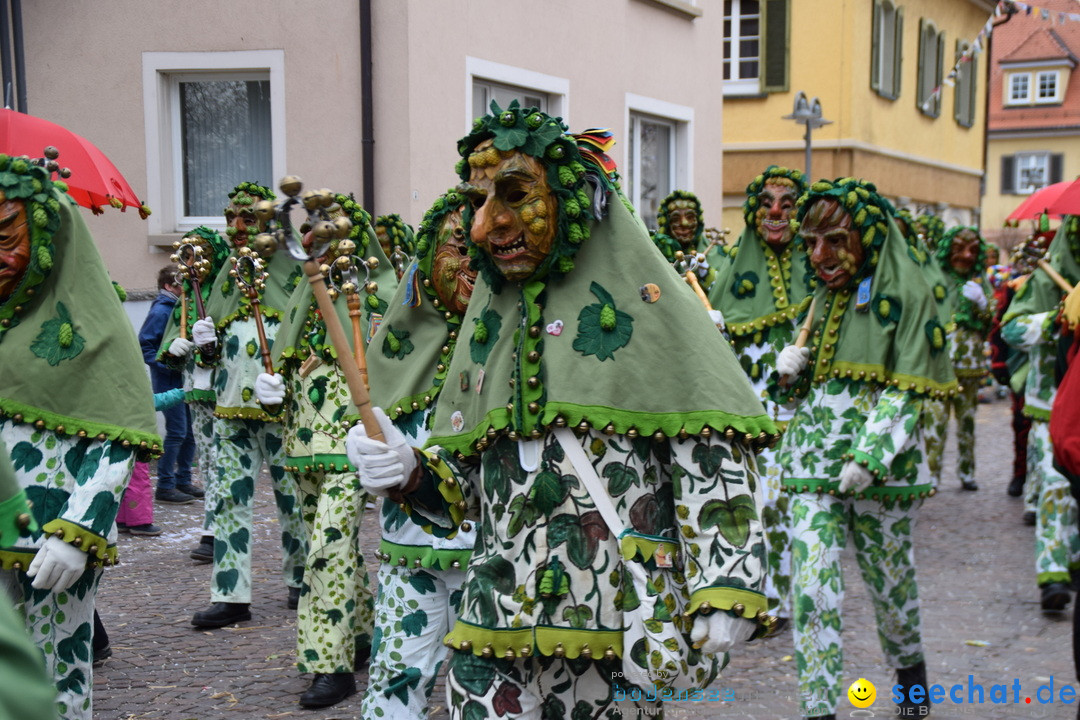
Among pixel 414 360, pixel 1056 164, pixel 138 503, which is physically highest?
pixel 1056 164

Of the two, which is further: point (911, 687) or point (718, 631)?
point (911, 687)

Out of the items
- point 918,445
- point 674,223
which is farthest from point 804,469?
point 674,223

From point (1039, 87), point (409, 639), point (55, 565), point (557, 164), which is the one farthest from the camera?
point (1039, 87)

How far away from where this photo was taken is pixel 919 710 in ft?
17.3

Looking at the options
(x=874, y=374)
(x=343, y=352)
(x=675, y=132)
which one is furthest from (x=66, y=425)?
(x=675, y=132)

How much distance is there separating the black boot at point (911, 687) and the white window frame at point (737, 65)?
1860 cm

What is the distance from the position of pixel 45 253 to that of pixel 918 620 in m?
3.64

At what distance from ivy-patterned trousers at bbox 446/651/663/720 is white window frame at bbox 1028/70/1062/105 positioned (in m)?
45.9

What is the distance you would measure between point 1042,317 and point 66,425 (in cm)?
563

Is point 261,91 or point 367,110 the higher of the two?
point 261,91

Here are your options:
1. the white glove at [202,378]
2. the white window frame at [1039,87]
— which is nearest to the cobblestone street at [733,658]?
the white glove at [202,378]

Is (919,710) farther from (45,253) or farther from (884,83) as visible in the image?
(884,83)

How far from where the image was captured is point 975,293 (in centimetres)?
1135

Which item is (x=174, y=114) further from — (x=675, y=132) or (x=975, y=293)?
(x=975, y=293)
